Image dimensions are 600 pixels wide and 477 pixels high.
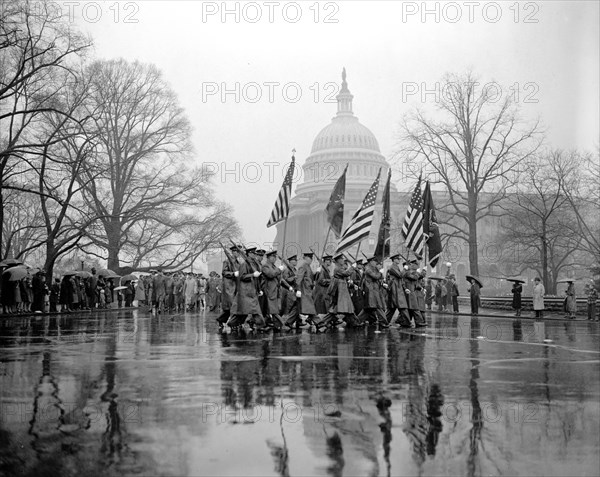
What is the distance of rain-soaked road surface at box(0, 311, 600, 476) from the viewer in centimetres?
432

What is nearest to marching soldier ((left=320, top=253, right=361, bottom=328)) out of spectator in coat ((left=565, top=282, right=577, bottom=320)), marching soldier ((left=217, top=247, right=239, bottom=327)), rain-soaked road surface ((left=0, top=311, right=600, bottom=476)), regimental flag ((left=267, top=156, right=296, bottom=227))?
marching soldier ((left=217, top=247, right=239, bottom=327))

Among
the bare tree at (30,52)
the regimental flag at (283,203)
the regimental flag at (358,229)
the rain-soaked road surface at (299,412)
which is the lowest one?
the rain-soaked road surface at (299,412)

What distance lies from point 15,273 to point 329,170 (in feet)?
256

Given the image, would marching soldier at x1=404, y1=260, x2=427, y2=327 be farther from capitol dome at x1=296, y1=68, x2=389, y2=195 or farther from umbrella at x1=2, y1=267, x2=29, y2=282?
capitol dome at x1=296, y1=68, x2=389, y2=195

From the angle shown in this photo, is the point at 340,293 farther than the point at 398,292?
No

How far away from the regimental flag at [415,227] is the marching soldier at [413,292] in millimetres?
4322

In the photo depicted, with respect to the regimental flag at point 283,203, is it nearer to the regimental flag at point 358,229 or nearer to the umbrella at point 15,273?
the regimental flag at point 358,229

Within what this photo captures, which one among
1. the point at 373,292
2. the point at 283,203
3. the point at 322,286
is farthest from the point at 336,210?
the point at 373,292

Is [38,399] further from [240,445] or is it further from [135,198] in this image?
[135,198]

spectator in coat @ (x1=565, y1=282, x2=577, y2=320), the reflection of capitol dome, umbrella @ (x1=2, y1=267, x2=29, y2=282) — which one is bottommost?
spectator in coat @ (x1=565, y1=282, x2=577, y2=320)

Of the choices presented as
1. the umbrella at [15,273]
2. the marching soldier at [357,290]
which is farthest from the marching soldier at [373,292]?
the umbrella at [15,273]

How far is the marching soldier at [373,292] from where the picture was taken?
55.5 feet

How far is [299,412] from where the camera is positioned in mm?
5836

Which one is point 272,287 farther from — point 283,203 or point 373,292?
point 283,203
